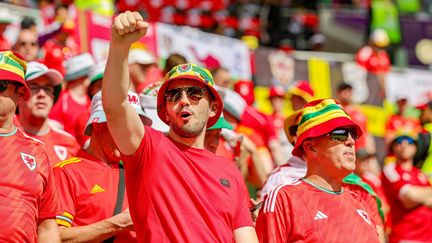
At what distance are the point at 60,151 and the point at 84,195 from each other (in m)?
1.33

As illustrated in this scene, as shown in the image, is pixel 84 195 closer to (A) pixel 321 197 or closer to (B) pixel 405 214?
(A) pixel 321 197

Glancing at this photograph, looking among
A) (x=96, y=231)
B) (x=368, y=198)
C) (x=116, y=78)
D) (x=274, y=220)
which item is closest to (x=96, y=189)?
(x=96, y=231)

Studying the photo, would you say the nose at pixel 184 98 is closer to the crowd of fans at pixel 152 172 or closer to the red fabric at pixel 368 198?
the crowd of fans at pixel 152 172

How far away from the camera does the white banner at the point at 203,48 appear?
13.4m

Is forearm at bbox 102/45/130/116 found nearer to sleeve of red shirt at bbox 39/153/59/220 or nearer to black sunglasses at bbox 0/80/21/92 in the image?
sleeve of red shirt at bbox 39/153/59/220

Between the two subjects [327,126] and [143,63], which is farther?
[143,63]

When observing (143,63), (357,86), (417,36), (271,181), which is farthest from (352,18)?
(271,181)

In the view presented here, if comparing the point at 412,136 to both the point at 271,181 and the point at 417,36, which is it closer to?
the point at 271,181

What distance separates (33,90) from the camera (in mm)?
6805

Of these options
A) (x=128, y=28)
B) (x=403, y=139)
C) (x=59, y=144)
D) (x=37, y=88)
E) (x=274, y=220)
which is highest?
(x=128, y=28)

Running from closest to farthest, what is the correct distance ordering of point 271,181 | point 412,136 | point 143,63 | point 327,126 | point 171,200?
point 171,200 < point 327,126 < point 271,181 < point 143,63 < point 412,136

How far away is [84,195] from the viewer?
5.38 meters

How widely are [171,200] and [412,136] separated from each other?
227 inches

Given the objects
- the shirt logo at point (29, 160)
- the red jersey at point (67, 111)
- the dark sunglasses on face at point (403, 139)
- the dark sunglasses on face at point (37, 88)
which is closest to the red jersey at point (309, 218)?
the shirt logo at point (29, 160)
